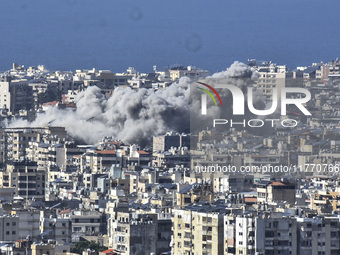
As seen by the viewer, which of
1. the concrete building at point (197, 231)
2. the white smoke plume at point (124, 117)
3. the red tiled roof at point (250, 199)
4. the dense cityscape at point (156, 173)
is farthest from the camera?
the white smoke plume at point (124, 117)

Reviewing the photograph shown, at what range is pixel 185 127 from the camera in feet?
322

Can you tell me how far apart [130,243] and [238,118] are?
51702mm

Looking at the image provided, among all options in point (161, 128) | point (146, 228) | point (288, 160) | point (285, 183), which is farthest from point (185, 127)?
point (146, 228)

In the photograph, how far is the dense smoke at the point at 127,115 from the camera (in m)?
96.1

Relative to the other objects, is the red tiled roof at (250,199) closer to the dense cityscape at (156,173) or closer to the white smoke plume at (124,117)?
the dense cityscape at (156,173)

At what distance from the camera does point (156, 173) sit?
237 ft

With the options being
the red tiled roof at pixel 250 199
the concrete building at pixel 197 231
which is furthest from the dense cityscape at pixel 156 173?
the red tiled roof at pixel 250 199

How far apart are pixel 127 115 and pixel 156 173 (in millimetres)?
26013

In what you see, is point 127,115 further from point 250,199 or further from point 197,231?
point 197,231

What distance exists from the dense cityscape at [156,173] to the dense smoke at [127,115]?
8 cm

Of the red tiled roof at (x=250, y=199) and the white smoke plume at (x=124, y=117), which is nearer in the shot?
the red tiled roof at (x=250, y=199)

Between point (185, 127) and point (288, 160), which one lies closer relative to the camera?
point (288, 160)

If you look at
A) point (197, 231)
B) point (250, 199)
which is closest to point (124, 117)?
point (250, 199)

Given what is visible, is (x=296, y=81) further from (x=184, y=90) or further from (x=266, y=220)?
(x=266, y=220)
